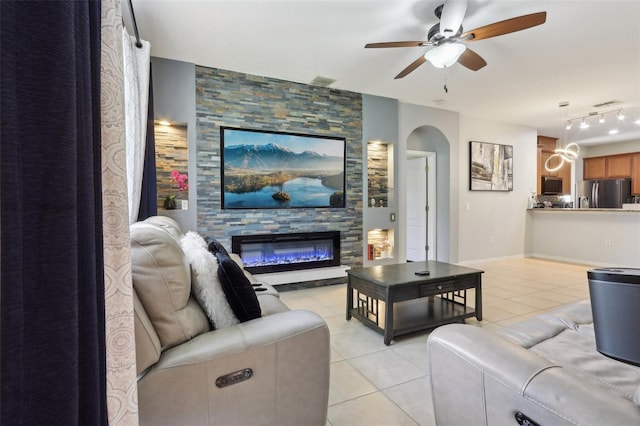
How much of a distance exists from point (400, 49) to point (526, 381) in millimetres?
3241

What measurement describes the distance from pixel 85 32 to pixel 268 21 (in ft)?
8.46

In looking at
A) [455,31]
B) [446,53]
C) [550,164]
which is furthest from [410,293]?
[550,164]

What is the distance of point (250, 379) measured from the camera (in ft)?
4.13

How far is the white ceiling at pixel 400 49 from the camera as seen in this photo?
261 cm

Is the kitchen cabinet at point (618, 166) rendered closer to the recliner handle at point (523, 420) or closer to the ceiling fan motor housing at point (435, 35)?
the ceiling fan motor housing at point (435, 35)

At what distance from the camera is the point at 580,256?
597cm

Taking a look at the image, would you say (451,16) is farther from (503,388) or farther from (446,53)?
(503,388)

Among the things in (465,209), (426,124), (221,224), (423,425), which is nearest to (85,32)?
(423,425)

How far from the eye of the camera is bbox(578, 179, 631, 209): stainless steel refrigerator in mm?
6998

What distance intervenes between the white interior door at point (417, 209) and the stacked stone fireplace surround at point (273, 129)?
196 centimetres

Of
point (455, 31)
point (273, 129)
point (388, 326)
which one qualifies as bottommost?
point (388, 326)

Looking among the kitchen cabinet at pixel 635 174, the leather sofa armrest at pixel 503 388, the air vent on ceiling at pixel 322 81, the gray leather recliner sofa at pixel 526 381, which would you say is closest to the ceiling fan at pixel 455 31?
the air vent on ceiling at pixel 322 81

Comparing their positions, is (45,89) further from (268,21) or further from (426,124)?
(426,124)

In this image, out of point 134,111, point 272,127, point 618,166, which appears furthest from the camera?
point 618,166
